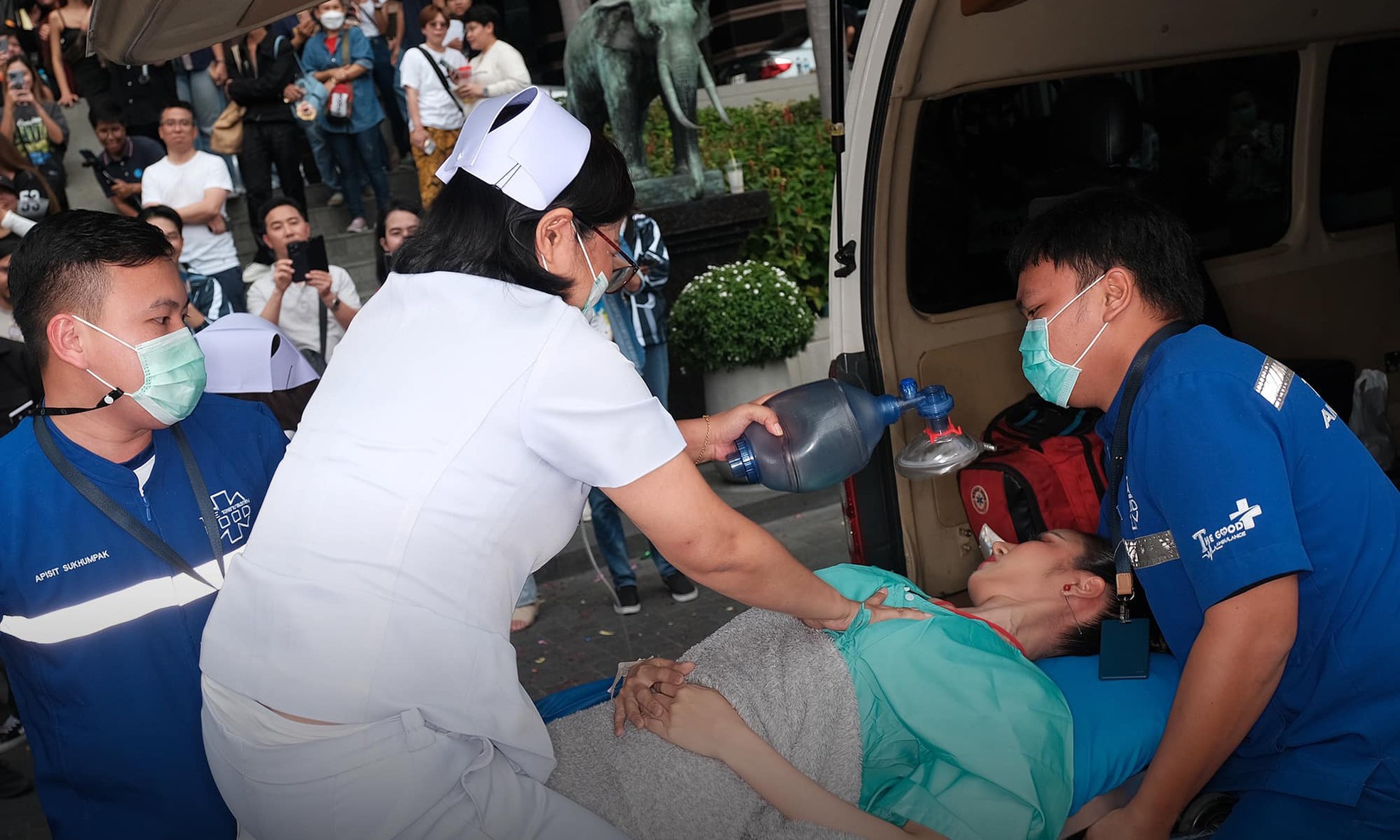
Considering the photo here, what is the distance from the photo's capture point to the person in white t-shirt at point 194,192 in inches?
280

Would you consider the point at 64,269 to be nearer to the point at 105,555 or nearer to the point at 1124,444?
the point at 105,555

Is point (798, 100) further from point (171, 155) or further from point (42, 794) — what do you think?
point (42, 794)

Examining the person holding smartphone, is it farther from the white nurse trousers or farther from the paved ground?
the white nurse trousers

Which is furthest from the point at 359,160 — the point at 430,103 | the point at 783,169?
the point at 783,169

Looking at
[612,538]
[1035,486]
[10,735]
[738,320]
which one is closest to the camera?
[1035,486]

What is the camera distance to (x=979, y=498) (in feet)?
11.8

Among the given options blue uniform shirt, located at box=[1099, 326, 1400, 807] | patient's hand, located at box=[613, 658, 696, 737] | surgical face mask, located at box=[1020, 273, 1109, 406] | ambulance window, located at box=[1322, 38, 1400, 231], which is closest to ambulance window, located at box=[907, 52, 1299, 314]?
ambulance window, located at box=[1322, 38, 1400, 231]

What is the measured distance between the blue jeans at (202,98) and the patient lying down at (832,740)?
8.53 metres

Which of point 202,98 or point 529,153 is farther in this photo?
point 202,98

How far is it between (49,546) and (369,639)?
88cm

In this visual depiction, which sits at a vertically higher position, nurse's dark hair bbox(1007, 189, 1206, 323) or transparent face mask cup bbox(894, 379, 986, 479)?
nurse's dark hair bbox(1007, 189, 1206, 323)

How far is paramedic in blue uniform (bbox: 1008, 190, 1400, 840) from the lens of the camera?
1864 mm

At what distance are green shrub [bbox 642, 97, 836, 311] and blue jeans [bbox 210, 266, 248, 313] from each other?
3.66m

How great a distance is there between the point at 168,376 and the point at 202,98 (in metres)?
8.41
